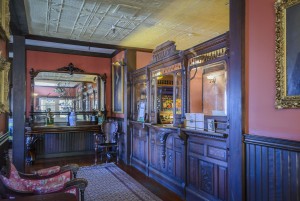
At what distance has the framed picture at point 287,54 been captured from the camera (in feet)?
6.44

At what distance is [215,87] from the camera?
6.58m

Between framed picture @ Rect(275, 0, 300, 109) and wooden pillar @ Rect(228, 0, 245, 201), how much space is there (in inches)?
15.5

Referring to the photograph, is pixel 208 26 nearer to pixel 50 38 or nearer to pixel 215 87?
pixel 215 87

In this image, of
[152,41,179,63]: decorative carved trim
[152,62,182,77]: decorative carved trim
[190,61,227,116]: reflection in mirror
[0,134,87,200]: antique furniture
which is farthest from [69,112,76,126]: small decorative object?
[0,134,87,200]: antique furniture

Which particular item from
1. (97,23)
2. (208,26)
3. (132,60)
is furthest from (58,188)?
(132,60)

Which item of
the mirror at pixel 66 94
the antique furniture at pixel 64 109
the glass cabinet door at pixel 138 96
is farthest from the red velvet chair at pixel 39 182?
the mirror at pixel 66 94

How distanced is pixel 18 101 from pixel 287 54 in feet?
13.3

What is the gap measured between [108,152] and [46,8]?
3.79m

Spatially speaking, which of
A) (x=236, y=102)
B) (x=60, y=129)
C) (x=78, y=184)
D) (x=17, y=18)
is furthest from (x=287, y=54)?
(x=60, y=129)

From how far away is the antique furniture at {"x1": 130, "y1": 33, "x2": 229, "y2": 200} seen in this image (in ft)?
10.2

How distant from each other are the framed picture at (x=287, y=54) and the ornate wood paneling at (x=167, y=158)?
6.21ft

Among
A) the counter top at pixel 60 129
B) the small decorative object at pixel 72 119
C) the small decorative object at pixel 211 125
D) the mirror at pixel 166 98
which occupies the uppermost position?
the mirror at pixel 166 98

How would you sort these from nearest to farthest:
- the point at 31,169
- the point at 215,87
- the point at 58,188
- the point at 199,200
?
the point at 58,188 → the point at 199,200 → the point at 31,169 → the point at 215,87

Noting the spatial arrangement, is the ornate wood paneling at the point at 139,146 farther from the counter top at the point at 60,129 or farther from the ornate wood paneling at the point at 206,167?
the ornate wood paneling at the point at 206,167
